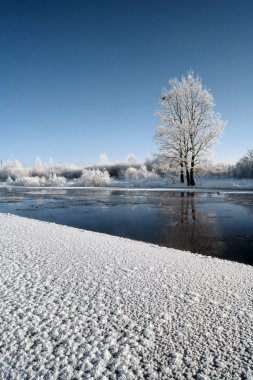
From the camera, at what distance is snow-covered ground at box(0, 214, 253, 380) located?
2.60 meters

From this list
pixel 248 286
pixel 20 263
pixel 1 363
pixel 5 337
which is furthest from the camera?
pixel 20 263

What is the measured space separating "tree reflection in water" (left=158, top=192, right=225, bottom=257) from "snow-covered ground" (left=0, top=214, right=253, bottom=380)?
5.24 feet

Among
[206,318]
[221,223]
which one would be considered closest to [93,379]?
[206,318]

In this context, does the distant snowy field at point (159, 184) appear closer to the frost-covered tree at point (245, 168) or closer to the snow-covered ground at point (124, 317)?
the frost-covered tree at point (245, 168)

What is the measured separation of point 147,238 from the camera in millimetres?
8281

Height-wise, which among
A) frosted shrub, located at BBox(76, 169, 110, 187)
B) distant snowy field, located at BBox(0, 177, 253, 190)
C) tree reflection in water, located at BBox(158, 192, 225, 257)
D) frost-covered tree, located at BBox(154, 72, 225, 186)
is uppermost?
frost-covered tree, located at BBox(154, 72, 225, 186)

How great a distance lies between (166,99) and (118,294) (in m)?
28.9

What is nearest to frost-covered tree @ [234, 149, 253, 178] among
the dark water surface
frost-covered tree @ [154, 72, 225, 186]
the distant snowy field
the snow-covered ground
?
the distant snowy field

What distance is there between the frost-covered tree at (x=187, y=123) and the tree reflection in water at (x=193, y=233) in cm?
1868

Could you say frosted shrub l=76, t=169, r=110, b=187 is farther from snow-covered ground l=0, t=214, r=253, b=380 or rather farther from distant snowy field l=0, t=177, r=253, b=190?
snow-covered ground l=0, t=214, r=253, b=380

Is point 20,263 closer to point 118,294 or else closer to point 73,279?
point 73,279

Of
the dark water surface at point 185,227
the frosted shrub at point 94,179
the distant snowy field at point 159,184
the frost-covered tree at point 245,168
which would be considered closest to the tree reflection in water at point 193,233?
the dark water surface at point 185,227

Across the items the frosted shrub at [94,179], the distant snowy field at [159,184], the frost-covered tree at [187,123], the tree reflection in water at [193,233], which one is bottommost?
the tree reflection in water at [193,233]

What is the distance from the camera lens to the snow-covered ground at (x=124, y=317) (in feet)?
8.53
